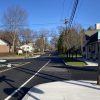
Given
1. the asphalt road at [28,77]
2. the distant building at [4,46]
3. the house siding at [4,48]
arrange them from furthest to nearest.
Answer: the distant building at [4,46], the house siding at [4,48], the asphalt road at [28,77]

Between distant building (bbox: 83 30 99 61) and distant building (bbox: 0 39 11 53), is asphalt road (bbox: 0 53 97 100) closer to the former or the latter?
distant building (bbox: 83 30 99 61)

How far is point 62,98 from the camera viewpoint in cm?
1142

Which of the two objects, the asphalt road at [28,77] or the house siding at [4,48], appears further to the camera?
the house siding at [4,48]

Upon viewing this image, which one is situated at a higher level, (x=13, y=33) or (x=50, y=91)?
(x=13, y=33)

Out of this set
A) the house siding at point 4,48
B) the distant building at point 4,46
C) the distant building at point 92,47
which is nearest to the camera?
the distant building at point 92,47

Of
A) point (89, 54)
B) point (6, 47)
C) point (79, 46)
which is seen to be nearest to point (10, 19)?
point (6, 47)

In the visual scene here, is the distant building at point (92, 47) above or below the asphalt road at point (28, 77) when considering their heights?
above

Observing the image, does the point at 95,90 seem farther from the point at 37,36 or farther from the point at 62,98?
the point at 37,36

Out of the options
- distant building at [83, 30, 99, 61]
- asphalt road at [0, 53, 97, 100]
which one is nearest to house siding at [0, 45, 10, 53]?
distant building at [83, 30, 99, 61]

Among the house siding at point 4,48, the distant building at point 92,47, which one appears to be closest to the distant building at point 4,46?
the house siding at point 4,48

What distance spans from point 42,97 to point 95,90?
2935 millimetres

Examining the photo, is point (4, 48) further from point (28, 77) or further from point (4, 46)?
point (28, 77)

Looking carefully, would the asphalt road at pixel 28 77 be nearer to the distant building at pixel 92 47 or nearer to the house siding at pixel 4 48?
the distant building at pixel 92 47

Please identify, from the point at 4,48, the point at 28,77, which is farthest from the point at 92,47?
the point at 4,48
